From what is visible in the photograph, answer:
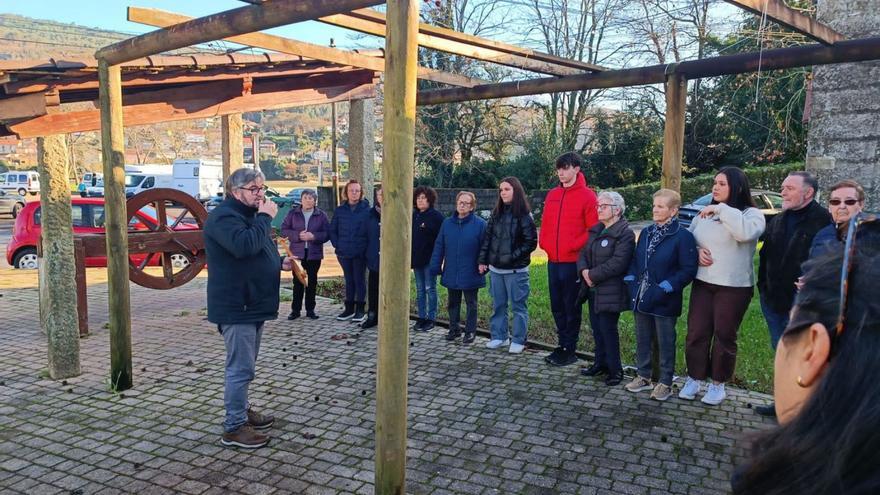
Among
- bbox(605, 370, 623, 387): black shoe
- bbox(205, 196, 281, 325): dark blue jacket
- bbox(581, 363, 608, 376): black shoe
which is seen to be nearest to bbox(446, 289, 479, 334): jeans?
bbox(581, 363, 608, 376): black shoe

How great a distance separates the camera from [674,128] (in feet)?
17.5

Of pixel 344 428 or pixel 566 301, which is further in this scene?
pixel 566 301

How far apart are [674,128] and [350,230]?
3944 millimetres

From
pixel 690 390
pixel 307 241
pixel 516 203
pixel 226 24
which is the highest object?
pixel 226 24

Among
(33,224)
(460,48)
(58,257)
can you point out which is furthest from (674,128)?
(33,224)

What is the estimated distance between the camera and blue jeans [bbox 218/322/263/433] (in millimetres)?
4121

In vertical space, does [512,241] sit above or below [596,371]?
above

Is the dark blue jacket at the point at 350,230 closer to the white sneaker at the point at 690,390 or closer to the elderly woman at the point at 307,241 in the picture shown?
the elderly woman at the point at 307,241

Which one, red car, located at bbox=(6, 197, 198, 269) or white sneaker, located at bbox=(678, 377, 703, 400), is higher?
red car, located at bbox=(6, 197, 198, 269)

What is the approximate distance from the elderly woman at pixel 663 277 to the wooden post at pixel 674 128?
0.84 feet

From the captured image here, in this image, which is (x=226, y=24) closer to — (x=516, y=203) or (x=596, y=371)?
(x=516, y=203)

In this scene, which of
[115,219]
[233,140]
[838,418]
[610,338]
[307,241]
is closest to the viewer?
[838,418]

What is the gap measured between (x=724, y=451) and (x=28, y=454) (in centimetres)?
455

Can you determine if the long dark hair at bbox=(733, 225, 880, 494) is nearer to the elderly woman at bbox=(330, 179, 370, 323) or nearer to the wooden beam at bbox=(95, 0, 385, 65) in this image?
the wooden beam at bbox=(95, 0, 385, 65)
